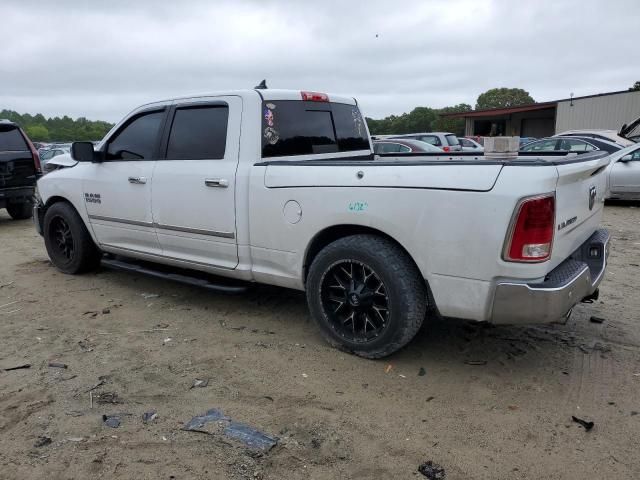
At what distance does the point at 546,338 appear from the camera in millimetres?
4133

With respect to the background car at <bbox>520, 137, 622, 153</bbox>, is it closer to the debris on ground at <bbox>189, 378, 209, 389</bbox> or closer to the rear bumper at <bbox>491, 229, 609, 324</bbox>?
the rear bumper at <bbox>491, 229, 609, 324</bbox>

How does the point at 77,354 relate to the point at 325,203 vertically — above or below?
below

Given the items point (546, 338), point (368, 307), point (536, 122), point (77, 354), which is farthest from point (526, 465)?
point (536, 122)

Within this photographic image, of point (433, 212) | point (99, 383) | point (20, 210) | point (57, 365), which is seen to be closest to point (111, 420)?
point (99, 383)

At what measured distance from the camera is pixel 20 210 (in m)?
10.6

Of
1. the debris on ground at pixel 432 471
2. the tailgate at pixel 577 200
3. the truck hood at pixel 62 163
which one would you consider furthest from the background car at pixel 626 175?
the debris on ground at pixel 432 471

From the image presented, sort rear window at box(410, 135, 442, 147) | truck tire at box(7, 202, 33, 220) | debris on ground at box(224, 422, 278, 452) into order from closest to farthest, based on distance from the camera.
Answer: debris on ground at box(224, 422, 278, 452), truck tire at box(7, 202, 33, 220), rear window at box(410, 135, 442, 147)

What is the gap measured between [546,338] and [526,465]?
1.68 metres

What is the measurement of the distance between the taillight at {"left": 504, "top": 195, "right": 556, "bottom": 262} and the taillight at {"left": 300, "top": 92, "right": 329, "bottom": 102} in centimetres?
233

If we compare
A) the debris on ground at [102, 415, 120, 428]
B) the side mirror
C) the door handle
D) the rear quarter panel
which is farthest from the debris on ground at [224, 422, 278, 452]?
the side mirror

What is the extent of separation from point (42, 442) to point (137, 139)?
2982 mm

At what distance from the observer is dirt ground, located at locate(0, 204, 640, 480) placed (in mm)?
2699

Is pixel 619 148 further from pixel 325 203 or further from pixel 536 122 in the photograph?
pixel 536 122

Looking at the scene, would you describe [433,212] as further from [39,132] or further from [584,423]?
[39,132]
